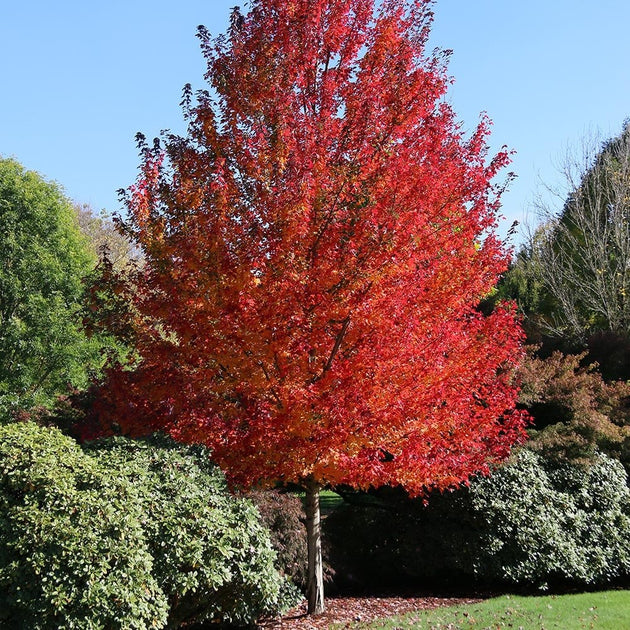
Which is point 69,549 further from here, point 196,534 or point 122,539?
point 196,534

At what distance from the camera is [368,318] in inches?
300

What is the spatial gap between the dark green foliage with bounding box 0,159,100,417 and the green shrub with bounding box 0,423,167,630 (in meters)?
16.6

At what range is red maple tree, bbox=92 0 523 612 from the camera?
7.52m

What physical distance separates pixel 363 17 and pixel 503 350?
4.92m

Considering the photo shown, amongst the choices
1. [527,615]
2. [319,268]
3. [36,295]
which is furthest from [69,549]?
[36,295]

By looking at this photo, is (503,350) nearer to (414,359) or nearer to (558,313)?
(414,359)

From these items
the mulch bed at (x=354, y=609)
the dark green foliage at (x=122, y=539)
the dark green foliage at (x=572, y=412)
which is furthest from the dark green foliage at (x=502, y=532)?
the dark green foliage at (x=122, y=539)

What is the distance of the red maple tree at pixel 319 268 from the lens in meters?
7.52

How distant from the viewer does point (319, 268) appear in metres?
7.65

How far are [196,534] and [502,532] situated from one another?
20.8ft

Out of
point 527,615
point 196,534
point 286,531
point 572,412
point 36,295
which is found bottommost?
point 527,615

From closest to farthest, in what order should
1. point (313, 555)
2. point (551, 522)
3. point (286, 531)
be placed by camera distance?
point (313, 555) → point (286, 531) → point (551, 522)

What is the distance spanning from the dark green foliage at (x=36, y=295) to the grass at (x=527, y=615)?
17107 mm

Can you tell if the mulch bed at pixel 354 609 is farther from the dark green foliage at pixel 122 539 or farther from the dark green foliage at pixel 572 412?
the dark green foliage at pixel 572 412
